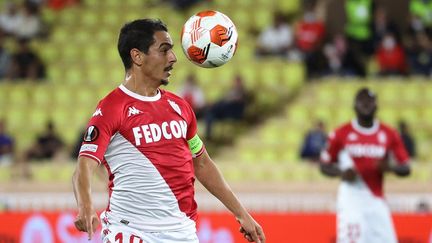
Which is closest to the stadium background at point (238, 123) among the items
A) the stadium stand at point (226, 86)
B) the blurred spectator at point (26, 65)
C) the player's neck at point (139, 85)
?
the stadium stand at point (226, 86)

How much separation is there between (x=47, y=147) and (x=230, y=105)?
304 centimetres

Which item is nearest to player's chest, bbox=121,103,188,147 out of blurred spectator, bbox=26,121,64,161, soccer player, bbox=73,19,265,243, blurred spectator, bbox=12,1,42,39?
soccer player, bbox=73,19,265,243

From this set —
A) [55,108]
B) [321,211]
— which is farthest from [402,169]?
[55,108]

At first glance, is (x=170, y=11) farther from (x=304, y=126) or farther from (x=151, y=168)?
(x=151, y=168)

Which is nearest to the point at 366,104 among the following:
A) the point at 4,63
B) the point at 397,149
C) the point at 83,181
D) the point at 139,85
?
the point at 397,149

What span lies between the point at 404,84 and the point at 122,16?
19.8 ft

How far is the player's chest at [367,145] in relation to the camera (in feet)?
34.6

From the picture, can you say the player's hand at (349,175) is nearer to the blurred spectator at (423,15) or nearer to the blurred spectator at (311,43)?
the blurred spectator at (311,43)

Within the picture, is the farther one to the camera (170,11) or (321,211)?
(170,11)

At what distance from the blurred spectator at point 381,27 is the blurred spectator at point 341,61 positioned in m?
0.54

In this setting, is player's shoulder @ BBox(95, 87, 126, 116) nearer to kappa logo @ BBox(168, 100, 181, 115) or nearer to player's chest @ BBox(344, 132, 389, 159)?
kappa logo @ BBox(168, 100, 181, 115)

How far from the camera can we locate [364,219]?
10367mm

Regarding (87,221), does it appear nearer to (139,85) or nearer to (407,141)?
(139,85)

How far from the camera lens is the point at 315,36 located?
18812mm
